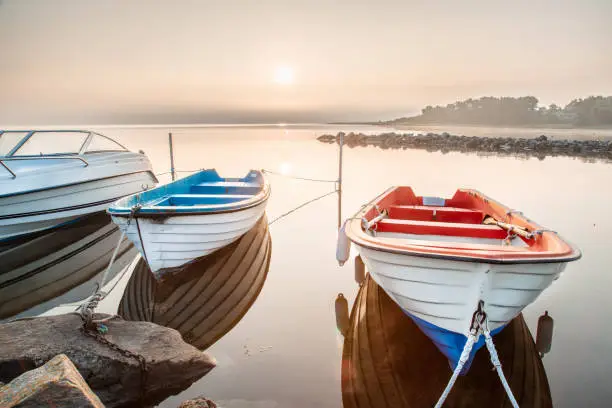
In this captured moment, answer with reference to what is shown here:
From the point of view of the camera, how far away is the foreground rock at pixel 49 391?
2.05 m

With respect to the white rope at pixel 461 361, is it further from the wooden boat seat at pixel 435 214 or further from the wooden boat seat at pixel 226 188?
the wooden boat seat at pixel 226 188

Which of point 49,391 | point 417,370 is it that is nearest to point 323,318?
point 417,370

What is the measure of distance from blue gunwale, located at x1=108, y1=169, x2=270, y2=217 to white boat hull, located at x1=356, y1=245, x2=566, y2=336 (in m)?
3.20

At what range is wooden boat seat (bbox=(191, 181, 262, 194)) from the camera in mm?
8844

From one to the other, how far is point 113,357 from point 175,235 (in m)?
2.36

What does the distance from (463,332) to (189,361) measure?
2.60 meters

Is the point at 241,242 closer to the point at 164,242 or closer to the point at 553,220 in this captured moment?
the point at 164,242

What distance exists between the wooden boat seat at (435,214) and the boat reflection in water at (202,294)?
8.51 ft

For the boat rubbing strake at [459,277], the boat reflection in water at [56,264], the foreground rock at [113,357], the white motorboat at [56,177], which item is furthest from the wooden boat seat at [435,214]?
the white motorboat at [56,177]

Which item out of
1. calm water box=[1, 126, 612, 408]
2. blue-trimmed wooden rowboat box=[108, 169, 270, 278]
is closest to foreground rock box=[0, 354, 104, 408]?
calm water box=[1, 126, 612, 408]

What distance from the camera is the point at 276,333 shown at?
4590mm

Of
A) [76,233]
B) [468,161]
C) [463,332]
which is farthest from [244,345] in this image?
[468,161]

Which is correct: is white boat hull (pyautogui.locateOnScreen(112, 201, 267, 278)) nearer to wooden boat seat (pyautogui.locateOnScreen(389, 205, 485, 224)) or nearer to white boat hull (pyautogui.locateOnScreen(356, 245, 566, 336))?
wooden boat seat (pyautogui.locateOnScreen(389, 205, 485, 224))

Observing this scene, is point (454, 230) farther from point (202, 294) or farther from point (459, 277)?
point (202, 294)
